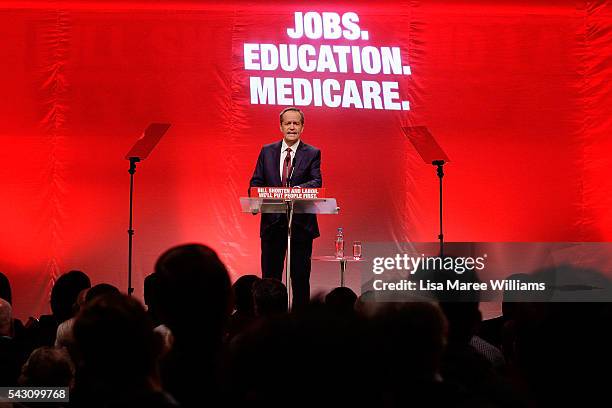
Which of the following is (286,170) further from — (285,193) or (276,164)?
(285,193)

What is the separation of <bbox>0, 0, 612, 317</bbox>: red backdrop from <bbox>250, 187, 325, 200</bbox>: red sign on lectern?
2.44 metres

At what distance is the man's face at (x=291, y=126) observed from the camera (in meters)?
5.62

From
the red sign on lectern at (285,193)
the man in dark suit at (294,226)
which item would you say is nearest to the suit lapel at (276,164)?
the man in dark suit at (294,226)

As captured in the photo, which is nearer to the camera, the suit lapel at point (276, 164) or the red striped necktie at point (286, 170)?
the red striped necktie at point (286, 170)

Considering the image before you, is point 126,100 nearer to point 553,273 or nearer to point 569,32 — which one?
point 569,32

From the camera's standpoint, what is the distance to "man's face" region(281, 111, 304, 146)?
221 inches

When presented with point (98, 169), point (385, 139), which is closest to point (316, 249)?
point (385, 139)

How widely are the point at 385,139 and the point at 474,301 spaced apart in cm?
511

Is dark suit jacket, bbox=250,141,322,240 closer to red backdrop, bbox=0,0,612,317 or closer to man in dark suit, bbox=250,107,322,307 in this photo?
man in dark suit, bbox=250,107,322,307

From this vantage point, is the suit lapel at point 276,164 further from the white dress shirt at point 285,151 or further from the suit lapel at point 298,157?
the suit lapel at point 298,157

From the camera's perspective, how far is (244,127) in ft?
24.4

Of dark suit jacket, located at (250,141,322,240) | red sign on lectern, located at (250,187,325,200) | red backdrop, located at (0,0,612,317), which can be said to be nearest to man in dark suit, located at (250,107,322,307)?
dark suit jacket, located at (250,141,322,240)

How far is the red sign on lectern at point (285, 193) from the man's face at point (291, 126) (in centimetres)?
74

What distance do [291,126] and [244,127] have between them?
1877mm
